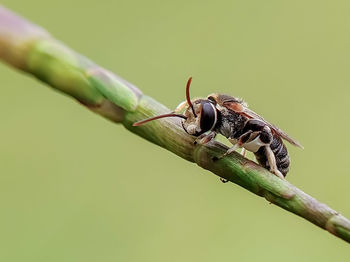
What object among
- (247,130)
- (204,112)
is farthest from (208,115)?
(247,130)

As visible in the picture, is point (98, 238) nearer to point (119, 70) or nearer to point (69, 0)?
point (119, 70)

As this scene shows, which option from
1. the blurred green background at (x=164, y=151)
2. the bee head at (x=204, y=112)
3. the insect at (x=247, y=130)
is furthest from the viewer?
the blurred green background at (x=164, y=151)

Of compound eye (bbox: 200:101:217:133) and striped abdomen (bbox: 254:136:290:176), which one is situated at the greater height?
striped abdomen (bbox: 254:136:290:176)

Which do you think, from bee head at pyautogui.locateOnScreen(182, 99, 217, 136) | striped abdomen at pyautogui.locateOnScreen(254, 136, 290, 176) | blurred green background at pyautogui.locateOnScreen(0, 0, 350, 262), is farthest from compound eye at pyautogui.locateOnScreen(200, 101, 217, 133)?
blurred green background at pyautogui.locateOnScreen(0, 0, 350, 262)

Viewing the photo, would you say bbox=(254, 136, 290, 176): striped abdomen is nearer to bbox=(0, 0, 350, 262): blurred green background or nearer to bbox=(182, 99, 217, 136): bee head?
bbox=(182, 99, 217, 136): bee head

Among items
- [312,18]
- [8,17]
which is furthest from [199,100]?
[312,18]

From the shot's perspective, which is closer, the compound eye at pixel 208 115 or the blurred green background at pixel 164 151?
the compound eye at pixel 208 115

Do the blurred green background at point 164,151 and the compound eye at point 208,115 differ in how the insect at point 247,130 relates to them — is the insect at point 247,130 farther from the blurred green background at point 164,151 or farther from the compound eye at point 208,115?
the blurred green background at point 164,151

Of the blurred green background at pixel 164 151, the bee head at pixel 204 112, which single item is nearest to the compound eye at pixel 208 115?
the bee head at pixel 204 112
